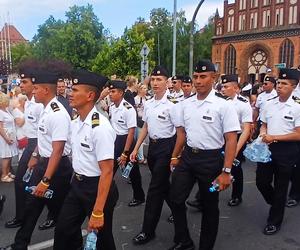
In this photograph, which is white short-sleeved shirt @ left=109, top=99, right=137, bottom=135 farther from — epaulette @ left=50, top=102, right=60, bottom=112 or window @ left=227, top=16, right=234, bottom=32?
window @ left=227, top=16, right=234, bottom=32

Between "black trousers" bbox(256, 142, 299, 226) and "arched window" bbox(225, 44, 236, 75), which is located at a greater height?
"arched window" bbox(225, 44, 236, 75)

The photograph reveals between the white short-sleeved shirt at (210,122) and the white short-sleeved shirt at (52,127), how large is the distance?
1.23m

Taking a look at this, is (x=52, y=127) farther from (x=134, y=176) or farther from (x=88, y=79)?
(x=134, y=176)

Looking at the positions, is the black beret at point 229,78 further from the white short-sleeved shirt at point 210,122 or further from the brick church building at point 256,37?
the brick church building at point 256,37

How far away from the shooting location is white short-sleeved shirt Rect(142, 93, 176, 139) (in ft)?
15.7

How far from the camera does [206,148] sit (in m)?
3.90

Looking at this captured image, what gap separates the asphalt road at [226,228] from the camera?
444cm

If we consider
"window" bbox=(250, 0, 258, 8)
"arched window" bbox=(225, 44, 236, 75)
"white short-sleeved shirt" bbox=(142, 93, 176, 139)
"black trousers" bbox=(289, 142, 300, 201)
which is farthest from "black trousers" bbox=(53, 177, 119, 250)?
"window" bbox=(250, 0, 258, 8)

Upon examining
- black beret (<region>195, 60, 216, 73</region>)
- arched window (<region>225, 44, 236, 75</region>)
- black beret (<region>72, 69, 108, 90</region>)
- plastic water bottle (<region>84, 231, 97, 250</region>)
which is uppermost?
arched window (<region>225, 44, 236, 75</region>)

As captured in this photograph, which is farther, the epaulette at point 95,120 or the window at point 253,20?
the window at point 253,20

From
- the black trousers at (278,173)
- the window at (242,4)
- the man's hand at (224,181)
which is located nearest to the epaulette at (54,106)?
the man's hand at (224,181)

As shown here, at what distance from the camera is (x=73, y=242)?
3303 millimetres

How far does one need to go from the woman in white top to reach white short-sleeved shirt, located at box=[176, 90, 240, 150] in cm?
413

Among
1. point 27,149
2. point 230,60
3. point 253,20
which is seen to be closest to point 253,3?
point 253,20
